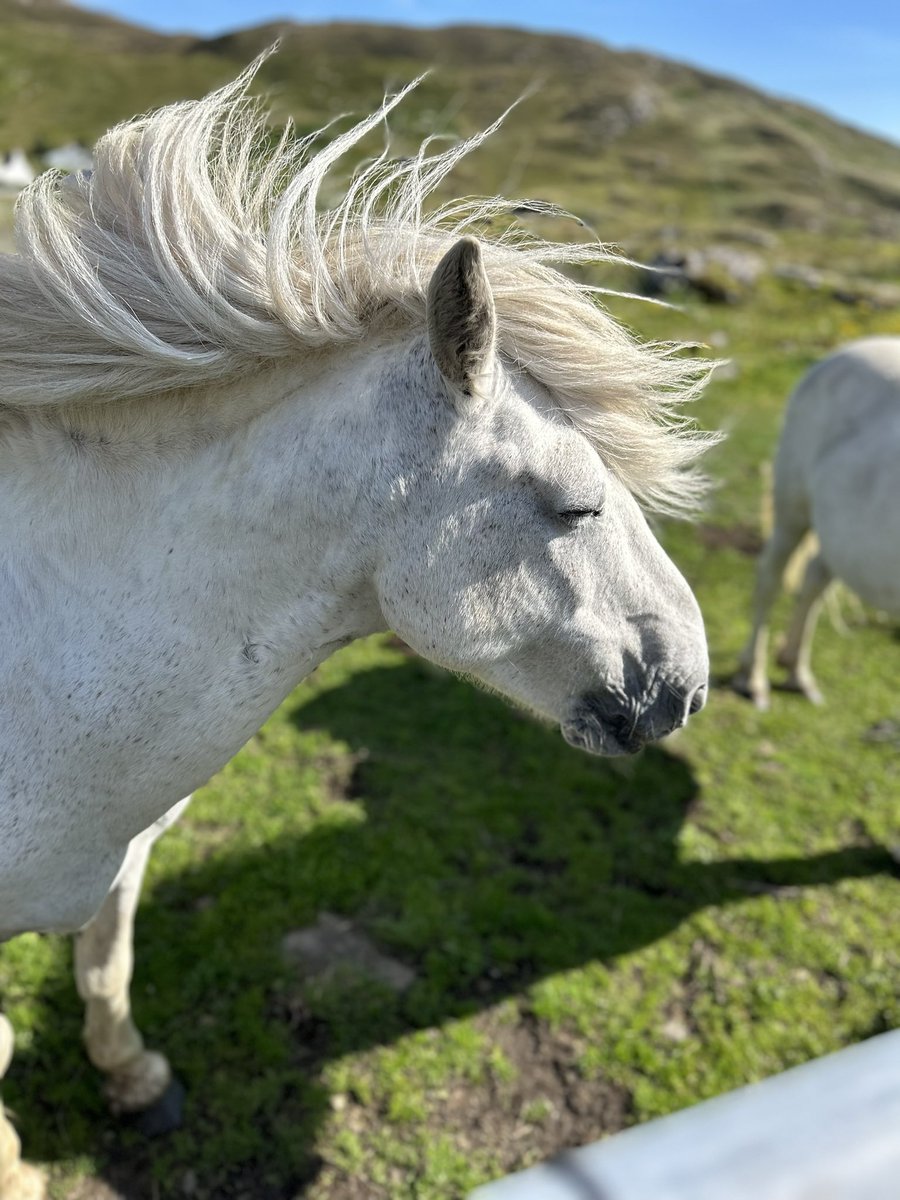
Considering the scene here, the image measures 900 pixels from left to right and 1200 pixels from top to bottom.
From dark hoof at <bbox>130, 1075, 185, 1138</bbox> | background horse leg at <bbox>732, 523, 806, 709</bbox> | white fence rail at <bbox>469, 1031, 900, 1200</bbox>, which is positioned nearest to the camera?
white fence rail at <bbox>469, 1031, 900, 1200</bbox>

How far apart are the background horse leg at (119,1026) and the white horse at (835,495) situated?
13.3 ft

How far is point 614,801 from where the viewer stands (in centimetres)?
462

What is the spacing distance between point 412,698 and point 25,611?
3929 mm

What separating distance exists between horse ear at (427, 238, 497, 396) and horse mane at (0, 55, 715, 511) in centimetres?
18

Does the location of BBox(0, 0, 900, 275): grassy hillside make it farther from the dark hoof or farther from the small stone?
the dark hoof

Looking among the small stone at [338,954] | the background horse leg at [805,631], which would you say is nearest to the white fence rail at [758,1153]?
the small stone at [338,954]

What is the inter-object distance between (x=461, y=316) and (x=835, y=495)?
13.4ft

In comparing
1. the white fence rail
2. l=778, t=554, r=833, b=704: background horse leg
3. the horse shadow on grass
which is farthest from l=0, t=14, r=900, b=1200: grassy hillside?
the white fence rail

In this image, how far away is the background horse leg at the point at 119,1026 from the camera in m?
2.45

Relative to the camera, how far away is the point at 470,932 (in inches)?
143

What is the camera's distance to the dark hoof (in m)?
A: 2.70

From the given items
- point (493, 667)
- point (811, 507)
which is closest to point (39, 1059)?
point (493, 667)

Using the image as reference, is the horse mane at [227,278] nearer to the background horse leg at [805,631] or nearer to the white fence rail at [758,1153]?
the white fence rail at [758,1153]

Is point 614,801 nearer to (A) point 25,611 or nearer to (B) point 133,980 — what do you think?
(B) point 133,980
